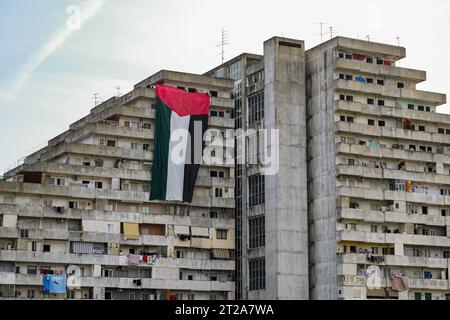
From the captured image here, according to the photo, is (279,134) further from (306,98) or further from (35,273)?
(35,273)

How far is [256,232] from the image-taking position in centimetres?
9994

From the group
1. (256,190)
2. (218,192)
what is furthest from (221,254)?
(256,190)

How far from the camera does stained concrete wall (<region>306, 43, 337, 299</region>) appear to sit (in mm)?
96125

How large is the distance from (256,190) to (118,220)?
15030 mm

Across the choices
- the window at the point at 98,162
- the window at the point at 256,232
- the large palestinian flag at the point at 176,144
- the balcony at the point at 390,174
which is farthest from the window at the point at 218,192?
the balcony at the point at 390,174

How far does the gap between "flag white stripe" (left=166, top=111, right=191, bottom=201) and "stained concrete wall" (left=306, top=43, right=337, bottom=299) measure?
13.2 meters

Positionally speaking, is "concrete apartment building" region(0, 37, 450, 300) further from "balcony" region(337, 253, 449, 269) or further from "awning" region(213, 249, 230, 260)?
"awning" region(213, 249, 230, 260)

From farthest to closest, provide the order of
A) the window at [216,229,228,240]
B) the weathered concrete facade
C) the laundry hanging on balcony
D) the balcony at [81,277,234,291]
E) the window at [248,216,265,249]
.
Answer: the window at [216,229,228,240] < the window at [248,216,265,249] < the weathered concrete facade < the balcony at [81,277,234,291] < the laundry hanging on balcony

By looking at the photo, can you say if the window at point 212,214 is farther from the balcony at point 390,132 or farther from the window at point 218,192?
the balcony at point 390,132

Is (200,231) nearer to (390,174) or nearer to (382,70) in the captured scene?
(390,174)

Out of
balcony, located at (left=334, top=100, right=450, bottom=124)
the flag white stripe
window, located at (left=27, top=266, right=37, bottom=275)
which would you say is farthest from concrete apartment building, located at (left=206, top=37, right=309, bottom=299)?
window, located at (left=27, top=266, right=37, bottom=275)

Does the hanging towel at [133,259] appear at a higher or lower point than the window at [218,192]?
lower

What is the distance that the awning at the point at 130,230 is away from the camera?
9562 cm

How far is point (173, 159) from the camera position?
3863 inches
